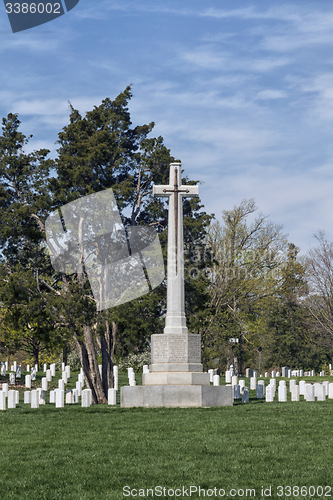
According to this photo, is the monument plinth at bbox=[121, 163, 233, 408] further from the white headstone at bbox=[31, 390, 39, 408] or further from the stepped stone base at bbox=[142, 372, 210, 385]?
the white headstone at bbox=[31, 390, 39, 408]

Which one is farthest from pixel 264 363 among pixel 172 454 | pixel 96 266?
pixel 172 454

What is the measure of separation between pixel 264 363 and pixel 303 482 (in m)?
43.2

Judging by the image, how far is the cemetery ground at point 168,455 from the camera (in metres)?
6.16

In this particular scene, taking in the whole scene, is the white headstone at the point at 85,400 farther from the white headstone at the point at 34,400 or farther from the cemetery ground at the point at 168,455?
the cemetery ground at the point at 168,455

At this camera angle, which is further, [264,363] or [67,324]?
[264,363]

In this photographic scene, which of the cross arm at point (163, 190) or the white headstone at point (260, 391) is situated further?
the white headstone at point (260, 391)

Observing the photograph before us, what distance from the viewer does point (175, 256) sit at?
15.4 meters

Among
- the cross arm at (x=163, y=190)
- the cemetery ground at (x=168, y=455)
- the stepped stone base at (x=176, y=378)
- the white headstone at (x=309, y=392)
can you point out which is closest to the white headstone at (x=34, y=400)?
the cemetery ground at (x=168, y=455)

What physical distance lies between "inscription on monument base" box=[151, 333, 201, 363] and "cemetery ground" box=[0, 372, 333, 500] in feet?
6.84

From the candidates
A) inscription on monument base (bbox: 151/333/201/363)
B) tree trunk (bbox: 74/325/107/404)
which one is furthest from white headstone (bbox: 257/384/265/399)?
tree trunk (bbox: 74/325/107/404)

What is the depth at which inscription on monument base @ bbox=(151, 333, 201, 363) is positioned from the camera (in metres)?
14.4

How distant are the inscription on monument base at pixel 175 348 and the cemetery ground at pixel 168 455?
6.84 feet

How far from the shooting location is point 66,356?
35.0 meters

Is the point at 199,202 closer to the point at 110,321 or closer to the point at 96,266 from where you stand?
the point at 96,266
